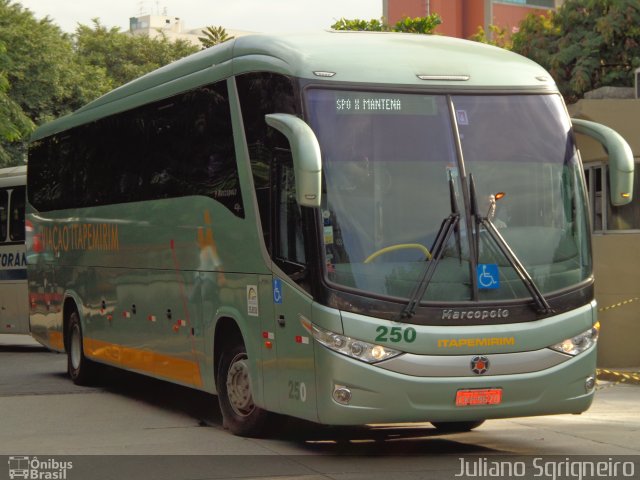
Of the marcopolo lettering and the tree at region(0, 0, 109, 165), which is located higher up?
the tree at region(0, 0, 109, 165)

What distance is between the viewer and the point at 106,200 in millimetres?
15609

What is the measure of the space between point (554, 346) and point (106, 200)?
7302mm

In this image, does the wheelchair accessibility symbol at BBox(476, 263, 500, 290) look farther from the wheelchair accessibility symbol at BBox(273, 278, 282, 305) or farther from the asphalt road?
the wheelchair accessibility symbol at BBox(273, 278, 282, 305)

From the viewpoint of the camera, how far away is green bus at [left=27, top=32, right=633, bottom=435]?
31.6 feet

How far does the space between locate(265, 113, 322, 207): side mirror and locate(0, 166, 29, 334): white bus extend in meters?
16.2

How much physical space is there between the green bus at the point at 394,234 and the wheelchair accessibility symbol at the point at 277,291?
2 cm

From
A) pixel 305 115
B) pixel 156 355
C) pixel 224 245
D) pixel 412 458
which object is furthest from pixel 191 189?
pixel 412 458

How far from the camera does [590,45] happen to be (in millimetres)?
33844

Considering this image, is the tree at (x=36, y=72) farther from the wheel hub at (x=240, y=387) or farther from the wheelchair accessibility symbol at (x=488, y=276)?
the wheelchair accessibility symbol at (x=488, y=276)

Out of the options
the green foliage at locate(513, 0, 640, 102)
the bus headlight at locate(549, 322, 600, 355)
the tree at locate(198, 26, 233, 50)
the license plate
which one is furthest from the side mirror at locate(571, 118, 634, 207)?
the tree at locate(198, 26, 233, 50)

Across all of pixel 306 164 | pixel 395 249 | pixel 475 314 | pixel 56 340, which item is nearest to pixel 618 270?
pixel 56 340

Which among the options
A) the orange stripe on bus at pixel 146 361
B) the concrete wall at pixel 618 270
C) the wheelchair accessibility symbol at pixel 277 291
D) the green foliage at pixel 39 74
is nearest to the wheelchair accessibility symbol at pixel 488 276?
the wheelchair accessibility symbol at pixel 277 291

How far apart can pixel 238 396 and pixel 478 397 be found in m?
2.66

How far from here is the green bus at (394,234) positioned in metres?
9.63
